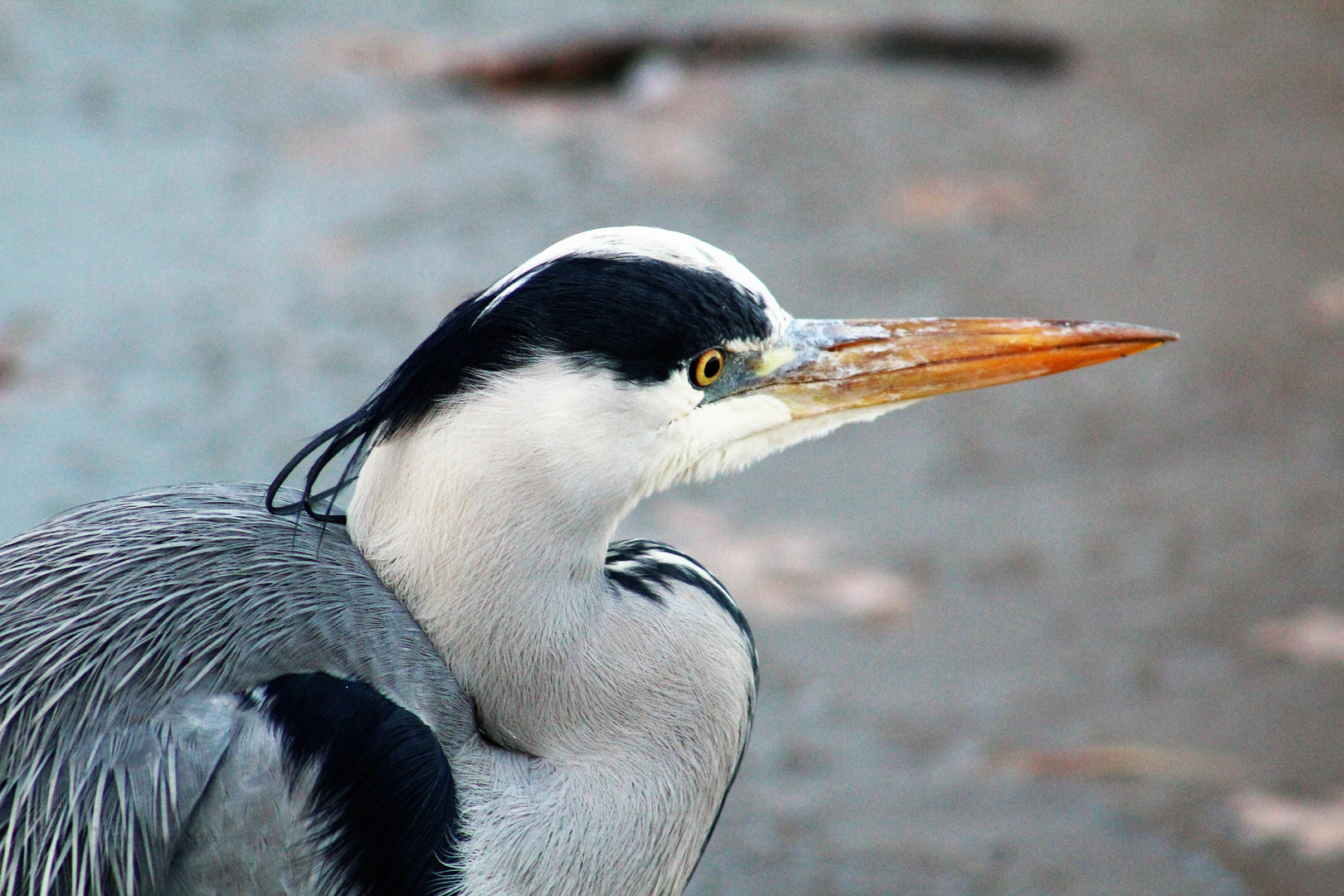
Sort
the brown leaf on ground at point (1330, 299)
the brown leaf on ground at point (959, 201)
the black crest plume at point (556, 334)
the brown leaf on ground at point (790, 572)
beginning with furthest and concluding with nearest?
1. the brown leaf on ground at point (959, 201)
2. the brown leaf on ground at point (1330, 299)
3. the brown leaf on ground at point (790, 572)
4. the black crest plume at point (556, 334)

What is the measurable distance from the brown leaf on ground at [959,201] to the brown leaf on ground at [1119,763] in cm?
280

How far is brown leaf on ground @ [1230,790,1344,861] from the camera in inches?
136

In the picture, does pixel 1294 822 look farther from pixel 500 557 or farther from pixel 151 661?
pixel 151 661

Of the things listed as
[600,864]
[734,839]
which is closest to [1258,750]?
[734,839]

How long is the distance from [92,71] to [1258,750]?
18.4 ft

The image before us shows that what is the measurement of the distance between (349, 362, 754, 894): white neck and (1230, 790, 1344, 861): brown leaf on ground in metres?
1.73

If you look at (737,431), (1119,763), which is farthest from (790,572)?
(737,431)

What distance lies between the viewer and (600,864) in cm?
236

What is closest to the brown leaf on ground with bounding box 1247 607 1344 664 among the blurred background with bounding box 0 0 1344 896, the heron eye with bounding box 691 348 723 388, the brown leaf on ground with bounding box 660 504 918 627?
the blurred background with bounding box 0 0 1344 896

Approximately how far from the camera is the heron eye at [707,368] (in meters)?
2.32

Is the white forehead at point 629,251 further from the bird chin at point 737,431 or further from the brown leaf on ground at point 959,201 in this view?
the brown leaf on ground at point 959,201

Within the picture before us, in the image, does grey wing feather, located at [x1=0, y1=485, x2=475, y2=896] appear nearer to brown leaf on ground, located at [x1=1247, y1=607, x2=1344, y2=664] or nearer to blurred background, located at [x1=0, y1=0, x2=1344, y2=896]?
blurred background, located at [x1=0, y1=0, x2=1344, y2=896]

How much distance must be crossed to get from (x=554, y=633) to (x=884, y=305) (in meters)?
3.41

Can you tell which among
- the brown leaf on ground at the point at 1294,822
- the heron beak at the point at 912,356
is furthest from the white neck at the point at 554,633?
the brown leaf on ground at the point at 1294,822
